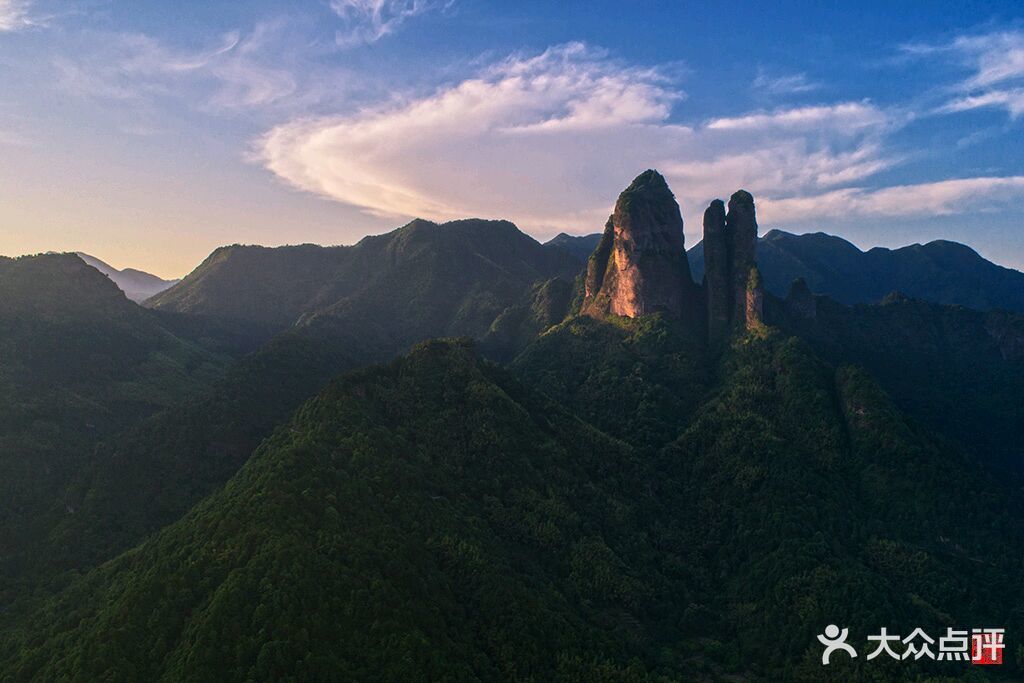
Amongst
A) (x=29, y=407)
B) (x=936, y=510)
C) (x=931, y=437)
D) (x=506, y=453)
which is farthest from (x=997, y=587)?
(x=29, y=407)

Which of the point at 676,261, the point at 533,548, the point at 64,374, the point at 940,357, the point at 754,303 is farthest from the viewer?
the point at 940,357

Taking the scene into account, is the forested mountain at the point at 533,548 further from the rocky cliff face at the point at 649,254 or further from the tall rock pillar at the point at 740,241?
the rocky cliff face at the point at 649,254

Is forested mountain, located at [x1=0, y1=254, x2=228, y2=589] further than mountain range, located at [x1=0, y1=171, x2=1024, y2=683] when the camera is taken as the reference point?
Yes

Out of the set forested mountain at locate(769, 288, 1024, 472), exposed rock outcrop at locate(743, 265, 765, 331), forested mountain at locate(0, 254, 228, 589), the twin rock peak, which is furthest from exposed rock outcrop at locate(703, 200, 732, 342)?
forested mountain at locate(0, 254, 228, 589)

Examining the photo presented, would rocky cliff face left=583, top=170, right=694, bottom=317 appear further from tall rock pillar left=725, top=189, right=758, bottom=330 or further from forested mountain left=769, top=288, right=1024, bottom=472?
forested mountain left=769, top=288, right=1024, bottom=472

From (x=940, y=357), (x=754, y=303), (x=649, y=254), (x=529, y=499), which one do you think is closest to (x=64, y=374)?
(x=529, y=499)

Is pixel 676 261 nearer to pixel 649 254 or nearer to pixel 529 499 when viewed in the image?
pixel 649 254
